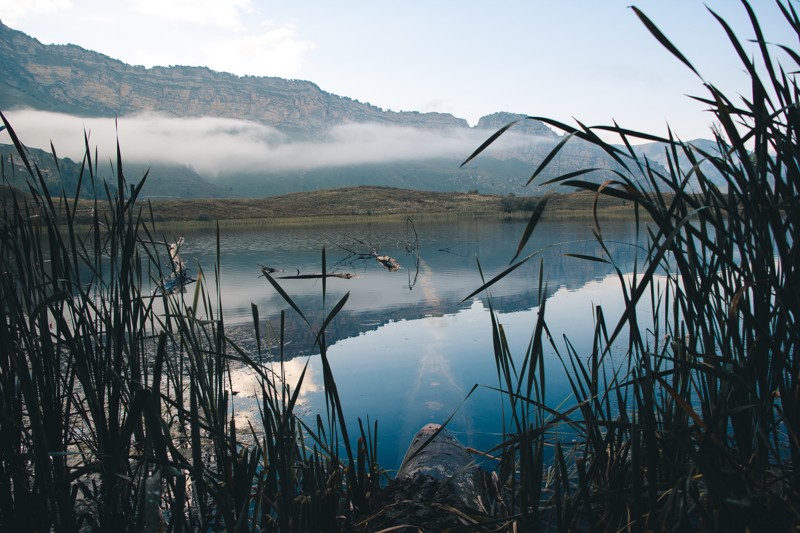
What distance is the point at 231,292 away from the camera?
1220 centimetres

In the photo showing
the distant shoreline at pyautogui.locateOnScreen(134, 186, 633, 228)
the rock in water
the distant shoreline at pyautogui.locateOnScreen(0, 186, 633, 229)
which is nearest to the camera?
the rock in water

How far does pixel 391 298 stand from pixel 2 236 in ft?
29.4

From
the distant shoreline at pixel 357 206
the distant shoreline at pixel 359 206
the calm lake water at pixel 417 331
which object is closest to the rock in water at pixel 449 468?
the calm lake water at pixel 417 331

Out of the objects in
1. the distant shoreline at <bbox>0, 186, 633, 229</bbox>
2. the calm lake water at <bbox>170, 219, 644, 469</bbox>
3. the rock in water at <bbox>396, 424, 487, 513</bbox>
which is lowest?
the calm lake water at <bbox>170, 219, 644, 469</bbox>

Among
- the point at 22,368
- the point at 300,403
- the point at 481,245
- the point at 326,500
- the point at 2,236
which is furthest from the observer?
the point at 481,245

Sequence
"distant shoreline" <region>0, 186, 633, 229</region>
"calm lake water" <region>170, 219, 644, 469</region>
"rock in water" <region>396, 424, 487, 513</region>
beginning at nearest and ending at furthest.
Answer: "rock in water" <region>396, 424, 487, 513</region>
"calm lake water" <region>170, 219, 644, 469</region>
"distant shoreline" <region>0, 186, 633, 229</region>

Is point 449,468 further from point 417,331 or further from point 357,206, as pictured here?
point 357,206

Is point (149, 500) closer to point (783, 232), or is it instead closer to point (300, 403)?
point (783, 232)

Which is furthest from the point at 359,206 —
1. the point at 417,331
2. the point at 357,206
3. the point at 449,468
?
the point at 449,468

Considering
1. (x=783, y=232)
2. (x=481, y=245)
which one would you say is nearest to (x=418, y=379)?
(x=783, y=232)

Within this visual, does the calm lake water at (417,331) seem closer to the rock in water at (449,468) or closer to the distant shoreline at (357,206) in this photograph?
the rock in water at (449,468)

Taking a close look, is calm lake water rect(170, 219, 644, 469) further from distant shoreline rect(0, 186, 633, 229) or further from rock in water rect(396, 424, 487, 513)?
distant shoreline rect(0, 186, 633, 229)

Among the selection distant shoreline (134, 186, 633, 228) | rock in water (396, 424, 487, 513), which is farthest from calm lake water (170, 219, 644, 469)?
distant shoreline (134, 186, 633, 228)

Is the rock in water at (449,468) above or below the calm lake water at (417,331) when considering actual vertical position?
above
